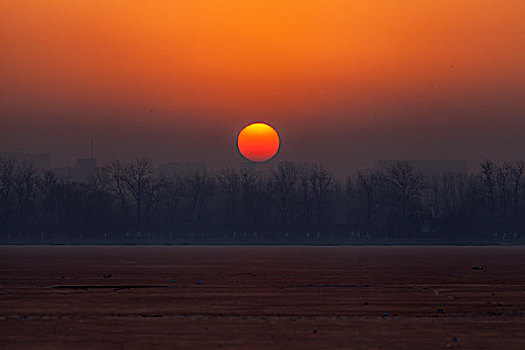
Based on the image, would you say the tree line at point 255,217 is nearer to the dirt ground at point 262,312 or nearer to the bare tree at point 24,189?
the bare tree at point 24,189

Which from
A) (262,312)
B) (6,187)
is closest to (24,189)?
(6,187)

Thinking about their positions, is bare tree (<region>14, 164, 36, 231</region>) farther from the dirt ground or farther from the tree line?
the dirt ground

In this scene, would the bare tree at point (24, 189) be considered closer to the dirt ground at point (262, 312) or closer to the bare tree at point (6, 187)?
the bare tree at point (6, 187)

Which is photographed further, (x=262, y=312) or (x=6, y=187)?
(x=6, y=187)

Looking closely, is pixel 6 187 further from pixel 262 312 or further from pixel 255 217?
pixel 262 312

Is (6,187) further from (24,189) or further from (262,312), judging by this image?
(262,312)

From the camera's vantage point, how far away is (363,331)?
91.3ft

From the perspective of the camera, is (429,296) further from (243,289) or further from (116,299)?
(116,299)

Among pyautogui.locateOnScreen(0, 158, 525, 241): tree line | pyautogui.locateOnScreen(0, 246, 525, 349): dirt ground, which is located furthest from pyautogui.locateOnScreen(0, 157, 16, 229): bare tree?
pyautogui.locateOnScreen(0, 246, 525, 349): dirt ground

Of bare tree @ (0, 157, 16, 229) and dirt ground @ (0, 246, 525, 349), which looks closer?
dirt ground @ (0, 246, 525, 349)

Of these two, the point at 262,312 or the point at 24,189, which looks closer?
the point at 262,312

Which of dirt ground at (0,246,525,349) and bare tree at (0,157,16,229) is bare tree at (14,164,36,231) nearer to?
bare tree at (0,157,16,229)

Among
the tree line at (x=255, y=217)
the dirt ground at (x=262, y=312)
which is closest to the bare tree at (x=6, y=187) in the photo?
the tree line at (x=255, y=217)

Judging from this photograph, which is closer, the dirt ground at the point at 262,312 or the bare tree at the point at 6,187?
the dirt ground at the point at 262,312
